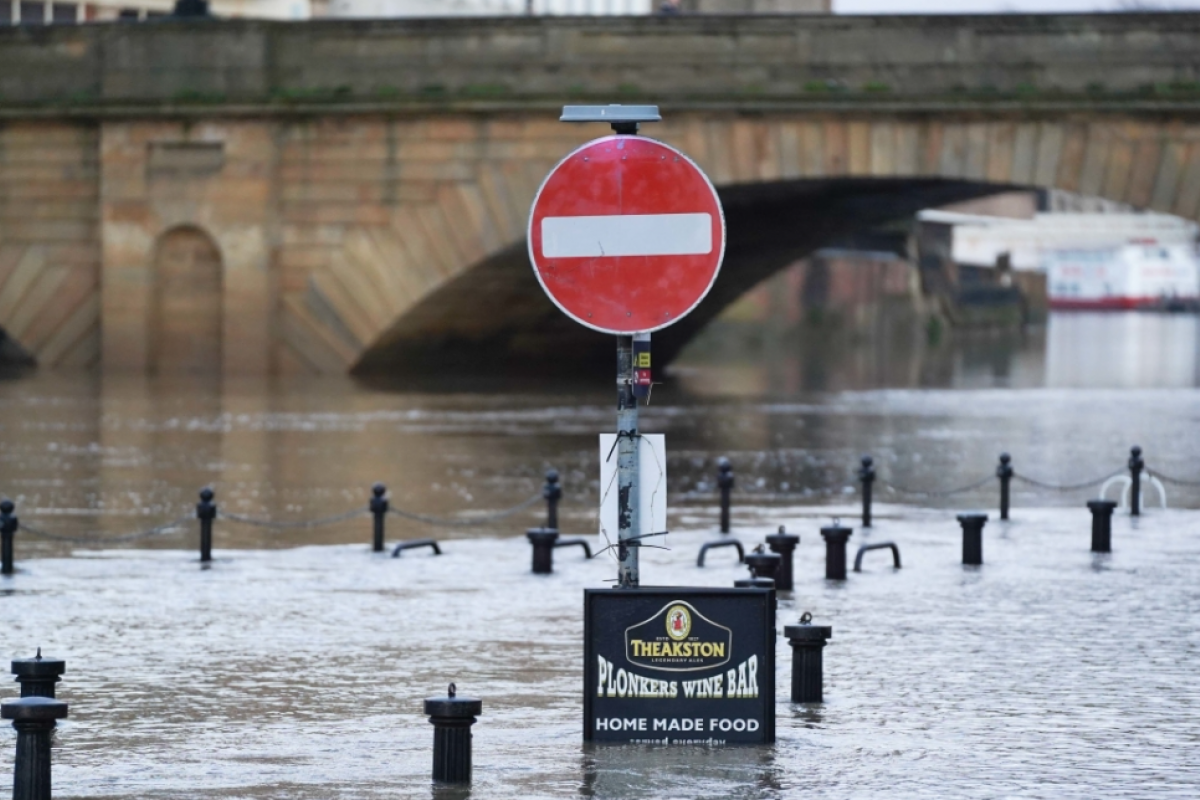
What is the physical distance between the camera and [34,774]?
865 centimetres

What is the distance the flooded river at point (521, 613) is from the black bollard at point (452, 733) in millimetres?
156

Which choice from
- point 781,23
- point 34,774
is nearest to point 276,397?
point 781,23

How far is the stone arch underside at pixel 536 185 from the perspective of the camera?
4028 cm

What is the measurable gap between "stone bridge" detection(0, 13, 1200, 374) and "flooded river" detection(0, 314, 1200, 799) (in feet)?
24.8

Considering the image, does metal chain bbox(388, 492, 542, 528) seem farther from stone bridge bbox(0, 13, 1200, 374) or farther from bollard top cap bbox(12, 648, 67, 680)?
stone bridge bbox(0, 13, 1200, 374)

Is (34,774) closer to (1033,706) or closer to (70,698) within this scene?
(70,698)

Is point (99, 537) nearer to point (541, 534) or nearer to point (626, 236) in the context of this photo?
point (541, 534)

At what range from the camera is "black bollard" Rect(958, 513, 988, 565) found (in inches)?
685

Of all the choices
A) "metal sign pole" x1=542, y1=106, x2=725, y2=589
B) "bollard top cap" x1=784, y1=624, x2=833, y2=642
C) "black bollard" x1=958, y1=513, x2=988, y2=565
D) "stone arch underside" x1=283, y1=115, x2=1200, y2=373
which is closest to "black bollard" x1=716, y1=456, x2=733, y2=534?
"black bollard" x1=958, y1=513, x2=988, y2=565

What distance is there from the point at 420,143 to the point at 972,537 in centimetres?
2811

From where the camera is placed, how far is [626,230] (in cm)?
952

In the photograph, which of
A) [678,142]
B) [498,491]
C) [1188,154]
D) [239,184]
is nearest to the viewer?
[498,491]

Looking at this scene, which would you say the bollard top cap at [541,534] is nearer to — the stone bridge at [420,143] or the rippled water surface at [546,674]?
the rippled water surface at [546,674]

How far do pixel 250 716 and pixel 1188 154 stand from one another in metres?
31.5
